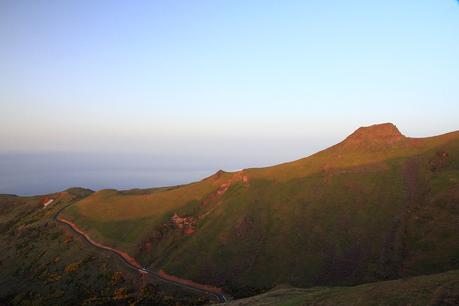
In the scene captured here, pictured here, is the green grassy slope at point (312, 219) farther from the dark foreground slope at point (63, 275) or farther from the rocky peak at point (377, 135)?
the dark foreground slope at point (63, 275)

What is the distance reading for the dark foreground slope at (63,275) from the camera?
7312 centimetres

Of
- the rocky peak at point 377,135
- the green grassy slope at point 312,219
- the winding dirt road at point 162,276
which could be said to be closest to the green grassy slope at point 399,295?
the winding dirt road at point 162,276

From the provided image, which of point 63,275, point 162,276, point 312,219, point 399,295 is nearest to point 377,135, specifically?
point 312,219

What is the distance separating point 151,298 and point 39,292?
34111mm

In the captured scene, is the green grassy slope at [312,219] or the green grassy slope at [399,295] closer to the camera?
the green grassy slope at [399,295]

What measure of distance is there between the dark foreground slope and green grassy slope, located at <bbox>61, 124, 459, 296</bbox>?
690cm

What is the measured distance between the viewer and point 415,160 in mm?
102438

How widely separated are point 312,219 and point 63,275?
5512 centimetres

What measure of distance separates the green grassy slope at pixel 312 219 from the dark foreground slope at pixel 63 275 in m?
6.90

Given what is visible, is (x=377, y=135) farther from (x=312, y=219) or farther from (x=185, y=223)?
(x=185, y=223)

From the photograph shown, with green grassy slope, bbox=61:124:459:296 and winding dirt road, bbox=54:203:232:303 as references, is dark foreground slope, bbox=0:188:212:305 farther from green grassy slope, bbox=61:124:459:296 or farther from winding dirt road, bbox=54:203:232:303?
green grassy slope, bbox=61:124:459:296

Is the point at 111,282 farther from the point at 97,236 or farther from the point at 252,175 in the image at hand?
the point at 252,175

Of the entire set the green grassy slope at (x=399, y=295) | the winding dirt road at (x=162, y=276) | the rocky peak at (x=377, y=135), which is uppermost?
the rocky peak at (x=377, y=135)

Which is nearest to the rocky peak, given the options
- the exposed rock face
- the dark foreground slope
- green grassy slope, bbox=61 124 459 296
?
green grassy slope, bbox=61 124 459 296
